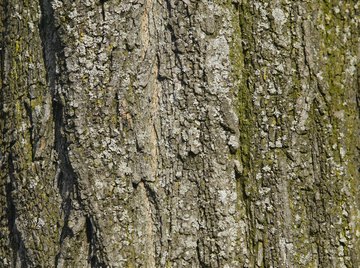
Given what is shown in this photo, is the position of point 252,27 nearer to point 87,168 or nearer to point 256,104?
point 256,104

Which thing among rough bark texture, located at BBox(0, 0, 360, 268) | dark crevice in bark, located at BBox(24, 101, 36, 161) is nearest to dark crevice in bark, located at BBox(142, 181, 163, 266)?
rough bark texture, located at BBox(0, 0, 360, 268)

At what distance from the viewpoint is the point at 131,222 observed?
2213mm

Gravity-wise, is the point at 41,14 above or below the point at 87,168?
above

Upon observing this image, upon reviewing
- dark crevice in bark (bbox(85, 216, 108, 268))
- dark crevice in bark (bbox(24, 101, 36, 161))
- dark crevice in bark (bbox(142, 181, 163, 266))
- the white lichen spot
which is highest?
the white lichen spot

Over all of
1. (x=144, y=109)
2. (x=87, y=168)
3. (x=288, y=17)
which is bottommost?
(x=87, y=168)

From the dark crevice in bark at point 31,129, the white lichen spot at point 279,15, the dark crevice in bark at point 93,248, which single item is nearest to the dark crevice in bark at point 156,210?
the dark crevice in bark at point 93,248

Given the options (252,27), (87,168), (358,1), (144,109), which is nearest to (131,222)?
(87,168)

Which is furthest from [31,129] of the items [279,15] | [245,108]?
[279,15]

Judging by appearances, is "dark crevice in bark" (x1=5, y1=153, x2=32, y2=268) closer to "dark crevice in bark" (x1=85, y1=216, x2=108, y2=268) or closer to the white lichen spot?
"dark crevice in bark" (x1=85, y1=216, x2=108, y2=268)

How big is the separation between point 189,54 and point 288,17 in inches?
13.3

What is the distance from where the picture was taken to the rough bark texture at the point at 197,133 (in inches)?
86.4

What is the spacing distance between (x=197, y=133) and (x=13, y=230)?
743 mm

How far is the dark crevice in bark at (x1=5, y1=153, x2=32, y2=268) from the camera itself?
236 cm

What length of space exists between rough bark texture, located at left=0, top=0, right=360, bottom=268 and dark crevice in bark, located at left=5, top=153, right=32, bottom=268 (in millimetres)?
157
